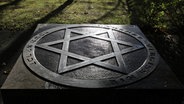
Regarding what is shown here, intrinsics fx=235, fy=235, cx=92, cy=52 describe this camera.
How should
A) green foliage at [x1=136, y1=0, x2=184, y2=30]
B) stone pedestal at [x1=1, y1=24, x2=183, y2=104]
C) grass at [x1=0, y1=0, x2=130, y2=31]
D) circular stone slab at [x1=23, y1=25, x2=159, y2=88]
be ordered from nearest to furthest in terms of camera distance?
stone pedestal at [x1=1, y1=24, x2=183, y2=104], circular stone slab at [x1=23, y1=25, x2=159, y2=88], green foliage at [x1=136, y1=0, x2=184, y2=30], grass at [x1=0, y1=0, x2=130, y2=31]

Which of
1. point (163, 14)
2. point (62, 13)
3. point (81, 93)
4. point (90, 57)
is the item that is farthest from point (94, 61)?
point (62, 13)

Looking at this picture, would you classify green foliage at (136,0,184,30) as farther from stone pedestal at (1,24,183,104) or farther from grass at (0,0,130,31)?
stone pedestal at (1,24,183,104)

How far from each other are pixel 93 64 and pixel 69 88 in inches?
20.5

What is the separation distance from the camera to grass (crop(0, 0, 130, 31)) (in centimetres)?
594

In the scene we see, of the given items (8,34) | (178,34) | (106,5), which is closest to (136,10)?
(106,5)

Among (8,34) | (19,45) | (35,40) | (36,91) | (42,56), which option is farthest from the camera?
(8,34)

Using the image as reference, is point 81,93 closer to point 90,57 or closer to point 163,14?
point 90,57

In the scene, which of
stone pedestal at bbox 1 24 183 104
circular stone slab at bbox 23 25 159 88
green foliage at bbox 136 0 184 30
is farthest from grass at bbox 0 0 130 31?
stone pedestal at bbox 1 24 183 104

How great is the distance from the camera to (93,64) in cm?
285

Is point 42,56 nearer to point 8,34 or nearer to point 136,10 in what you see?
point 8,34

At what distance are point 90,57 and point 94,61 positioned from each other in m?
0.13

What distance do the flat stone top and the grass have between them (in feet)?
7.32

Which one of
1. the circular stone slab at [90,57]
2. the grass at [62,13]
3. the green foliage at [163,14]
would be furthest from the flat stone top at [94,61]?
the grass at [62,13]

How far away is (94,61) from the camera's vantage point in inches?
114
